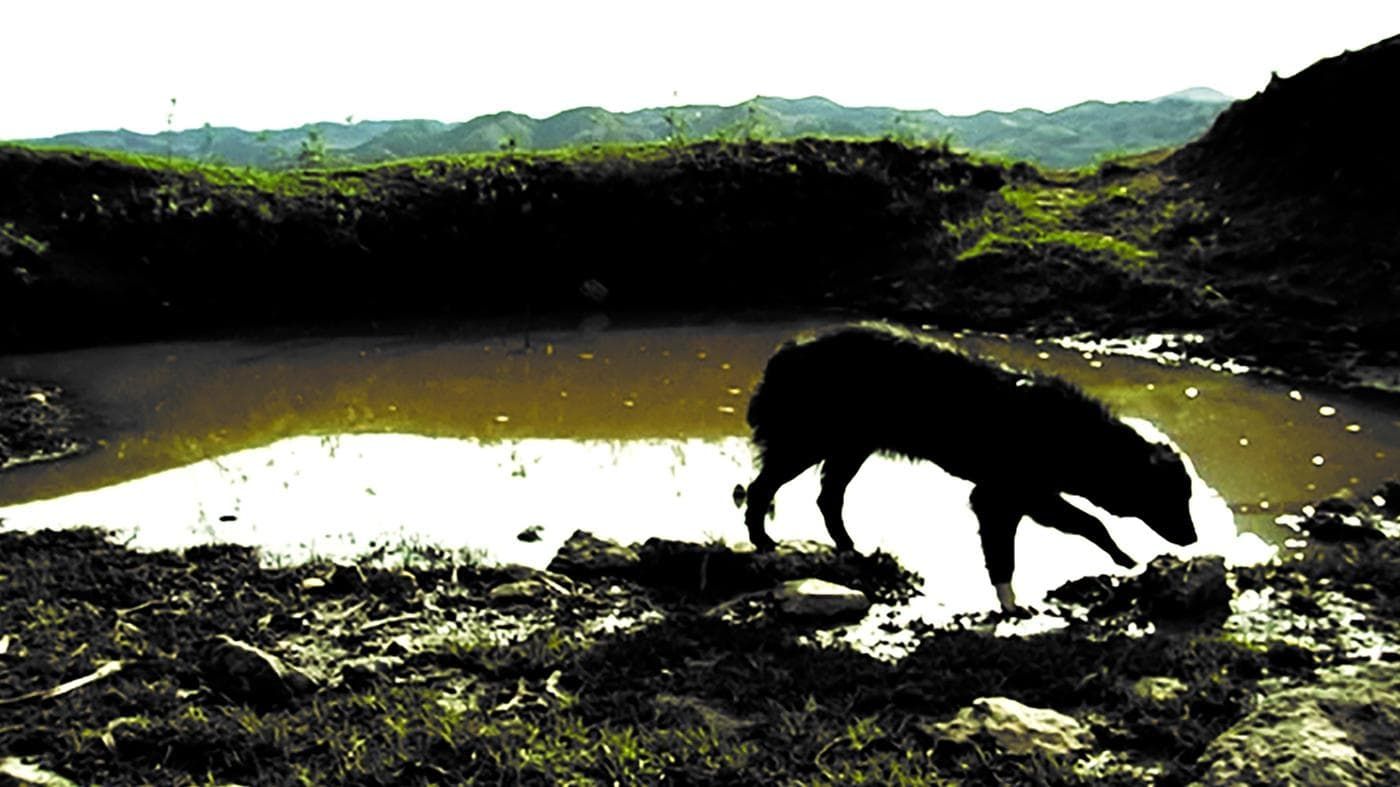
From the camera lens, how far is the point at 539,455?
8633mm

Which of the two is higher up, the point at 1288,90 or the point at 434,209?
the point at 1288,90

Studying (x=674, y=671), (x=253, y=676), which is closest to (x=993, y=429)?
(x=674, y=671)

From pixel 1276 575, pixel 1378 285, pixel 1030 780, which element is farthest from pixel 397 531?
pixel 1378 285

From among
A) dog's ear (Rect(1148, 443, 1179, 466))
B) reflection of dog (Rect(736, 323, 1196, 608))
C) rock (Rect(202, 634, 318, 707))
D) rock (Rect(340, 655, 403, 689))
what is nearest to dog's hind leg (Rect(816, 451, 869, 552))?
reflection of dog (Rect(736, 323, 1196, 608))

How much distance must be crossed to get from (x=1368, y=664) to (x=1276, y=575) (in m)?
1.41

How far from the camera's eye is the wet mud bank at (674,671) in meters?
3.89

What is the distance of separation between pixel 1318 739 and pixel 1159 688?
0.77 m

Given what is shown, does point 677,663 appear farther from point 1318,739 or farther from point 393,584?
point 1318,739

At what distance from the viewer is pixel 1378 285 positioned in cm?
1177

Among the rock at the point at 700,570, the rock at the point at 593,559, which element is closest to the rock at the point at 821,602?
the rock at the point at 700,570

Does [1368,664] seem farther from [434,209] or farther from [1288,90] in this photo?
[1288,90]

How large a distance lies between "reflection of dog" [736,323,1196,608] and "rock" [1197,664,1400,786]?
1.82 meters

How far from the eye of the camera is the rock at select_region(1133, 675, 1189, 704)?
422 cm

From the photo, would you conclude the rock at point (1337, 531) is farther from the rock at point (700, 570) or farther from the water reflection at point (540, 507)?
the rock at point (700, 570)
